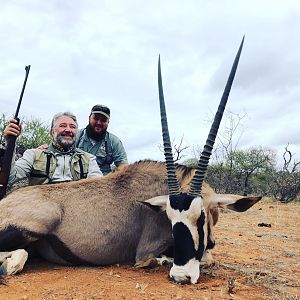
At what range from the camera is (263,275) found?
4.07 metres

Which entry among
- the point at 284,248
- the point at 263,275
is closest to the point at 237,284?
the point at 263,275

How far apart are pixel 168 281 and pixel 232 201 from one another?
982 mm

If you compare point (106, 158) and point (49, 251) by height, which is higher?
point (106, 158)

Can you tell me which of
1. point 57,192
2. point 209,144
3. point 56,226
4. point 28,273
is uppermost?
point 209,144

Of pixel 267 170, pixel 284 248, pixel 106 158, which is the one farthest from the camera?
pixel 267 170

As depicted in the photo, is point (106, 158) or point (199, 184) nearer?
point (199, 184)

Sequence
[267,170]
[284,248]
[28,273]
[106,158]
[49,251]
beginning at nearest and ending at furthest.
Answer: [28,273] < [49,251] < [284,248] < [106,158] < [267,170]

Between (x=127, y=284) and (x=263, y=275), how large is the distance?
1.26 m

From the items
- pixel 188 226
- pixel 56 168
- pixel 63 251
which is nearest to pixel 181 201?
pixel 188 226

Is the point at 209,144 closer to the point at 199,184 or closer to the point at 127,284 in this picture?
the point at 199,184

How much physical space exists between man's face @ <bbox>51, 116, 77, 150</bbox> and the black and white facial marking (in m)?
2.20

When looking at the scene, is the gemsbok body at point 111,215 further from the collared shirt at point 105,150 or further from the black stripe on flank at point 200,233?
the collared shirt at point 105,150

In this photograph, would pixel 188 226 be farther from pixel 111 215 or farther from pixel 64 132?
pixel 64 132

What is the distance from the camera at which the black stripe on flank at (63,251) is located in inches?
168
